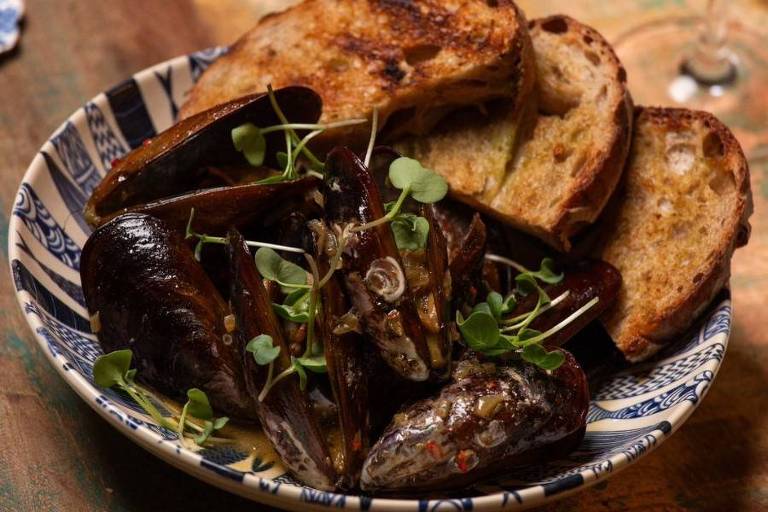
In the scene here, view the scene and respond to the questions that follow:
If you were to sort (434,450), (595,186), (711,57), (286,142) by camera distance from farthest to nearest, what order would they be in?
1. (711,57)
2. (595,186)
3. (286,142)
4. (434,450)

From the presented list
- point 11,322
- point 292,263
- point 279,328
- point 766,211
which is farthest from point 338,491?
point 766,211

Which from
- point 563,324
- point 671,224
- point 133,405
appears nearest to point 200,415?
point 133,405

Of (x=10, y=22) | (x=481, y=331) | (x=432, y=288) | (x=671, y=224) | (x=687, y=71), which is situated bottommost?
(x=687, y=71)

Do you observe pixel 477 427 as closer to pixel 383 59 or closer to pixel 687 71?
pixel 383 59

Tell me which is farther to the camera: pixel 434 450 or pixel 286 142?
pixel 286 142

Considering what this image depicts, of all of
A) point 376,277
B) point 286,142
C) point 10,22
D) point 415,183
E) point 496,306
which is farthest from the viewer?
point 10,22

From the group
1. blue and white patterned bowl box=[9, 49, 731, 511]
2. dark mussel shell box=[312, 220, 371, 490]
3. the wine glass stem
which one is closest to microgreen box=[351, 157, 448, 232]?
dark mussel shell box=[312, 220, 371, 490]
